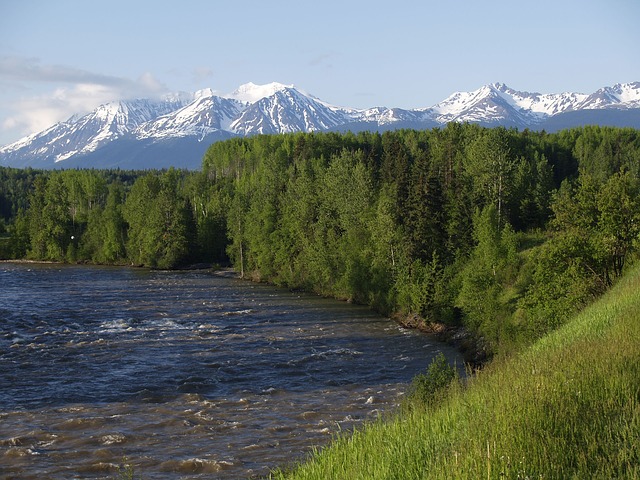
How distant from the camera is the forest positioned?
41281 millimetres

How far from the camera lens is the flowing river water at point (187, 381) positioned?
90.4ft

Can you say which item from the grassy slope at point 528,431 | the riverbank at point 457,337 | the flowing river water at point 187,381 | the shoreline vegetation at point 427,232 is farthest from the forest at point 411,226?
the grassy slope at point 528,431

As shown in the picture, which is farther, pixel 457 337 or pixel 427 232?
pixel 427 232

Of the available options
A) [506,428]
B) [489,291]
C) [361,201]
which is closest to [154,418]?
[506,428]

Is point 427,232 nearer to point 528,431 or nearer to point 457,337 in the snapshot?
point 457,337

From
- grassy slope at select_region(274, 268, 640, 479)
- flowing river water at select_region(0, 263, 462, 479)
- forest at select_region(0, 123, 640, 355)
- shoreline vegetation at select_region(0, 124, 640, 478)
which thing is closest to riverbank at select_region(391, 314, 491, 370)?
shoreline vegetation at select_region(0, 124, 640, 478)

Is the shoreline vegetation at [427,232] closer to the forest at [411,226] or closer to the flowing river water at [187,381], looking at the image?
the forest at [411,226]

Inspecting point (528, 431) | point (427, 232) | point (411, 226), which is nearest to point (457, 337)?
point (427, 232)

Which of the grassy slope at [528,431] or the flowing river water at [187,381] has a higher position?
the grassy slope at [528,431]

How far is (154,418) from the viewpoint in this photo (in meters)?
32.3

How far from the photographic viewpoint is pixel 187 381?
39031 millimetres

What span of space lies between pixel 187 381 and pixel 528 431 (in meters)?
31.2

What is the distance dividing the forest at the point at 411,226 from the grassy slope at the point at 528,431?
1873 cm

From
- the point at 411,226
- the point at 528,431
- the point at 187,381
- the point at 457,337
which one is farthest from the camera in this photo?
the point at 411,226
